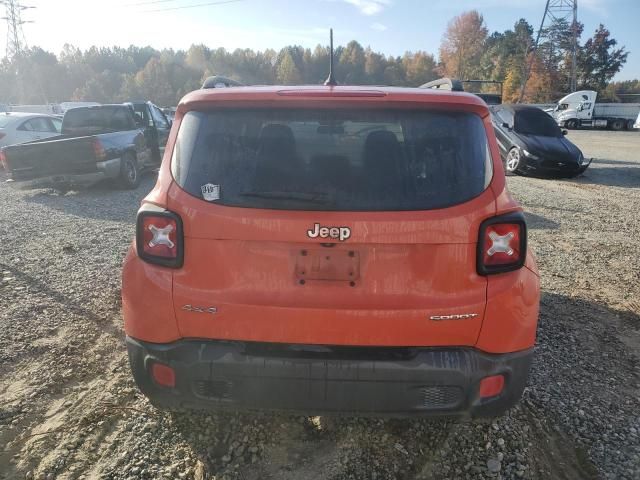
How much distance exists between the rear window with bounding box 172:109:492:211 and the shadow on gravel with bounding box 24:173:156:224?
6055 mm

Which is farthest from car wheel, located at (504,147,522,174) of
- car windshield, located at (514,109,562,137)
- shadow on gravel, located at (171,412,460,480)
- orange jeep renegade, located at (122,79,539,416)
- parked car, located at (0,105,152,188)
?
orange jeep renegade, located at (122,79,539,416)

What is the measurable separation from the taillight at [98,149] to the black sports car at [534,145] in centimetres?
946

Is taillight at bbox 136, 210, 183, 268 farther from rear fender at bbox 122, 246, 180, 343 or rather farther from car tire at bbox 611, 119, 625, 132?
car tire at bbox 611, 119, 625, 132

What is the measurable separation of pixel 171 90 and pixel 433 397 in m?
84.7

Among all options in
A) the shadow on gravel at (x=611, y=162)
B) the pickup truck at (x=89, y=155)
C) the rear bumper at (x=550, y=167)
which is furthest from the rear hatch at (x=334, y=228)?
the shadow on gravel at (x=611, y=162)

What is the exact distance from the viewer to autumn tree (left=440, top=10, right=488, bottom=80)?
85.4 meters

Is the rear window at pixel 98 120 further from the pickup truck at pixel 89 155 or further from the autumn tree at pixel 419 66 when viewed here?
the autumn tree at pixel 419 66

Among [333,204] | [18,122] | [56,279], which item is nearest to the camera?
[333,204]

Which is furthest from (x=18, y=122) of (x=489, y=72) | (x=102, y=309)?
(x=489, y=72)

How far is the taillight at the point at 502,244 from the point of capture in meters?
2.07

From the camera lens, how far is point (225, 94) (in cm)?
217

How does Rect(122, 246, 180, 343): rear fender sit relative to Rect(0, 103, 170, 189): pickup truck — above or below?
above

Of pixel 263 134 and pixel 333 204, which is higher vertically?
pixel 263 134

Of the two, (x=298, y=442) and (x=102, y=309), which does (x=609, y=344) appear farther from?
(x=102, y=309)
